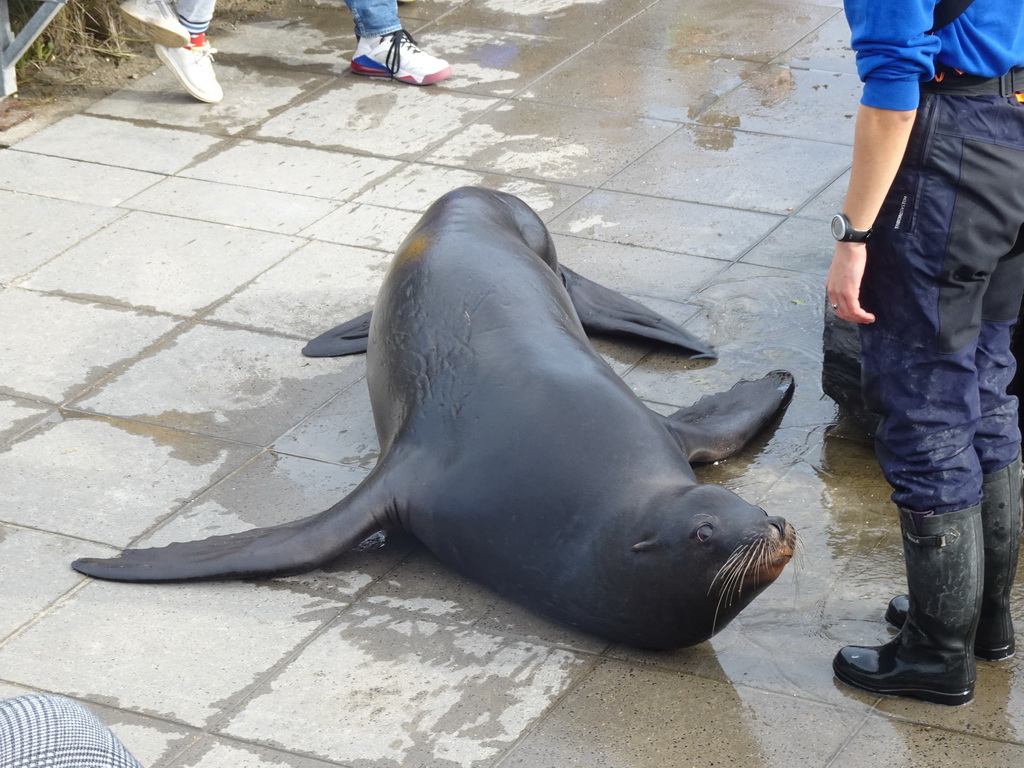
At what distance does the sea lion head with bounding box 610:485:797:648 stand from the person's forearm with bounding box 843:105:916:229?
89 cm

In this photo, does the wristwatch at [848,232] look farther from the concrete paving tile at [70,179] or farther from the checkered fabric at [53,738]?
the concrete paving tile at [70,179]

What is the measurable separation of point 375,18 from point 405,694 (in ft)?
17.8

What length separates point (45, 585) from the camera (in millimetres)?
4273

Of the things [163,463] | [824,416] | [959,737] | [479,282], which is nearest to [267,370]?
[163,463]

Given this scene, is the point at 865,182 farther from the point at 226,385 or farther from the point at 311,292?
the point at 311,292

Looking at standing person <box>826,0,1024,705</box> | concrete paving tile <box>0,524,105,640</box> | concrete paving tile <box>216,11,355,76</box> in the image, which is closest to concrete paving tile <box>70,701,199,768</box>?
concrete paving tile <box>0,524,105,640</box>

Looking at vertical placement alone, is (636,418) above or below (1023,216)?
below

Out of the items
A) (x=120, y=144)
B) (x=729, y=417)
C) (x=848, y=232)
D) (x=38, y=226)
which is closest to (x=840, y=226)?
(x=848, y=232)

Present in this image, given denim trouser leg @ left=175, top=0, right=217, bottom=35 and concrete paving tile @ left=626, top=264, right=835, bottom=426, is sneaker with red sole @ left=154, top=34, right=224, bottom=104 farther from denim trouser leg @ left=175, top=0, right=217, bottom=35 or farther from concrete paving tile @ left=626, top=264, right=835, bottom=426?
concrete paving tile @ left=626, top=264, right=835, bottom=426

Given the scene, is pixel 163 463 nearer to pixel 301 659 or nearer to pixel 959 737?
pixel 301 659

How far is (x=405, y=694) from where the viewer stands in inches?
149

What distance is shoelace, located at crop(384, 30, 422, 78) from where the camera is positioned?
8.16 metres

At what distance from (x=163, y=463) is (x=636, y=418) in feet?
5.80

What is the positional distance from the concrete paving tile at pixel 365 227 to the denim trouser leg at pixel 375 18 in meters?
1.81
